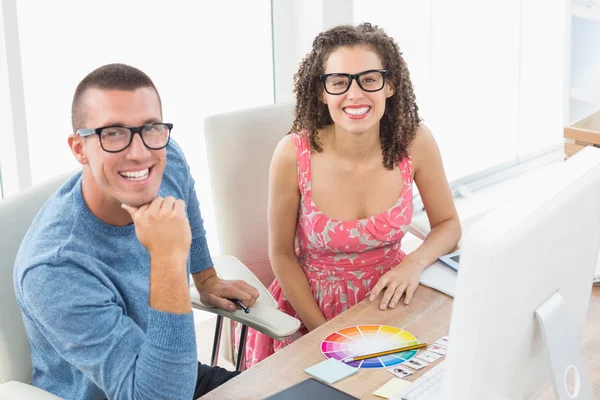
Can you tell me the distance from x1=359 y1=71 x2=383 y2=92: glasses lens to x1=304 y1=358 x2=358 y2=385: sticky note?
802mm

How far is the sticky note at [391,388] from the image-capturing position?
4.74ft

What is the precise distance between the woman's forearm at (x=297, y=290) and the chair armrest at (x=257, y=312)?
9 cm

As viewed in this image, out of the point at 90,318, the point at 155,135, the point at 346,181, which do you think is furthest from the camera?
the point at 346,181

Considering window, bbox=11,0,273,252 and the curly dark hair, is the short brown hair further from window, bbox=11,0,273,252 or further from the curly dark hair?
window, bbox=11,0,273,252

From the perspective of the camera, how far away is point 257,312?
1.89 meters

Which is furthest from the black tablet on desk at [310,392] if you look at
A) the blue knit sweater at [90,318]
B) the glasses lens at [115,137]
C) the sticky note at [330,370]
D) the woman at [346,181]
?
the woman at [346,181]

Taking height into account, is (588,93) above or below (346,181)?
below

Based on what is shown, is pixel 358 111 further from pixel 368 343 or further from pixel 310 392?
pixel 310 392

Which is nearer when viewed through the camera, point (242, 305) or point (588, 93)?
point (242, 305)

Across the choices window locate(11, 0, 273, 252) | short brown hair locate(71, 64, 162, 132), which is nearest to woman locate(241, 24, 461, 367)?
short brown hair locate(71, 64, 162, 132)

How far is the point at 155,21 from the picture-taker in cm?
294

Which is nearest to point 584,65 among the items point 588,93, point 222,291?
point 588,93

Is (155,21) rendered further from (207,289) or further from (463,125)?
(463,125)

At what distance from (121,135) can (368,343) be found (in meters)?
0.65
